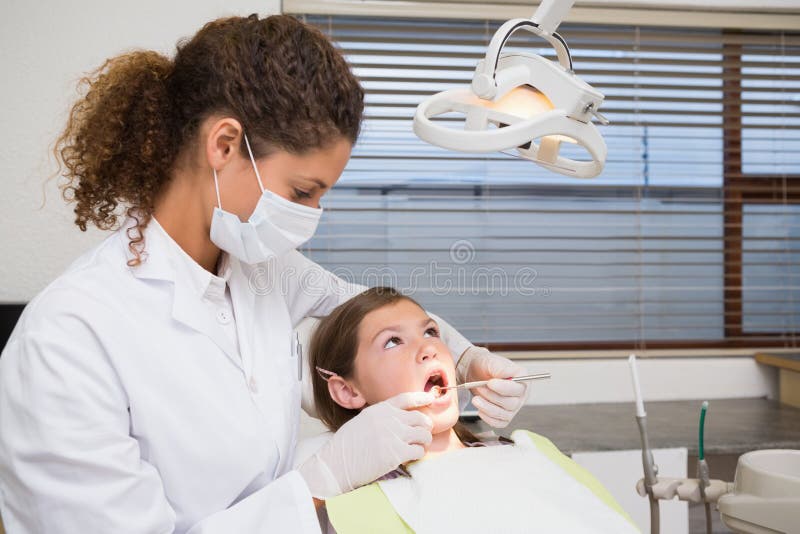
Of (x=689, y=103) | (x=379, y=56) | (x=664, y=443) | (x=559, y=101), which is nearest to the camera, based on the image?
(x=559, y=101)

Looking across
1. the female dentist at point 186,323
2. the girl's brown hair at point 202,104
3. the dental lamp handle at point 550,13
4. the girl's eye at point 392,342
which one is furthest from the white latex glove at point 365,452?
the dental lamp handle at point 550,13

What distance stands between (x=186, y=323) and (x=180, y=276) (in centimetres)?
9

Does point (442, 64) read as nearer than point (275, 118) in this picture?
No

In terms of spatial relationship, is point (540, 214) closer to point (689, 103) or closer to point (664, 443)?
point (689, 103)

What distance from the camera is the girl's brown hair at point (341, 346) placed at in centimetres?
154

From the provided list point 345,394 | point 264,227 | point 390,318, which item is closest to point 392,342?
point 390,318

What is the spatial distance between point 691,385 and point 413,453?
1.86m

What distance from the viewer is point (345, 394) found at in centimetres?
153

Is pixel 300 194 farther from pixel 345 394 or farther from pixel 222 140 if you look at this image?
pixel 345 394

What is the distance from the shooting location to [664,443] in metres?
2.05

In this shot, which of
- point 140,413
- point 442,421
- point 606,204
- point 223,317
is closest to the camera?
point 140,413

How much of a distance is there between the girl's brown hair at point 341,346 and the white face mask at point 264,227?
35 cm

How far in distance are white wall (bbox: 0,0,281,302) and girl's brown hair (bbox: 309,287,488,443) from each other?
1120 mm

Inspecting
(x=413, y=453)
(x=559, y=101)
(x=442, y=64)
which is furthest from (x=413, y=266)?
(x=559, y=101)
